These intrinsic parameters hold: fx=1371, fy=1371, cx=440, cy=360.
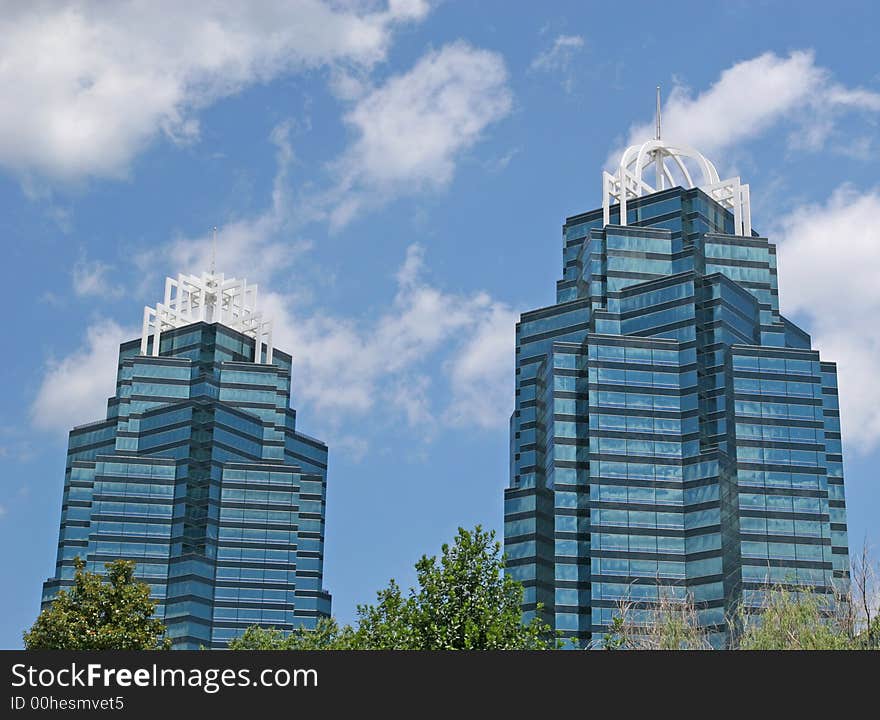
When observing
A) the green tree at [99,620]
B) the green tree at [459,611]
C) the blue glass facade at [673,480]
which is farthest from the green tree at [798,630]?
the blue glass facade at [673,480]

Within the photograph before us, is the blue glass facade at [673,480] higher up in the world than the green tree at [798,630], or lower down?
higher up

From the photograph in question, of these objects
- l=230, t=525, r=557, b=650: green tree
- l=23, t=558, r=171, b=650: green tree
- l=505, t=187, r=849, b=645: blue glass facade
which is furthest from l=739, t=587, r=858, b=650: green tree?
l=505, t=187, r=849, b=645: blue glass facade

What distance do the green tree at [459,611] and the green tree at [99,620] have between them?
1180 centimetres

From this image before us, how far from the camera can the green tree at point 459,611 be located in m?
60.6

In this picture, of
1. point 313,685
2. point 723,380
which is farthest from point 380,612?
point 723,380

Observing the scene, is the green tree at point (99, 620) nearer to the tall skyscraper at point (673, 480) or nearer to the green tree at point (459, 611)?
the green tree at point (459, 611)

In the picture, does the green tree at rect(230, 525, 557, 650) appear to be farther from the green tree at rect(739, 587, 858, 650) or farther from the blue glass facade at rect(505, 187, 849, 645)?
the blue glass facade at rect(505, 187, 849, 645)

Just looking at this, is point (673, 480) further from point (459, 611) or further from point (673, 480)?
point (459, 611)

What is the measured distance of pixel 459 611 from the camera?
6125 centimetres

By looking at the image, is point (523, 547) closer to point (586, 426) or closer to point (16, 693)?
point (586, 426)

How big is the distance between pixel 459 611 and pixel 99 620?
20.3 metres

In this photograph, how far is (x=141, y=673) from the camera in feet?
100

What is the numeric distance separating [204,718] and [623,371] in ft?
536

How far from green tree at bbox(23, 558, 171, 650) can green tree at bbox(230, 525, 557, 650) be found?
465 inches
